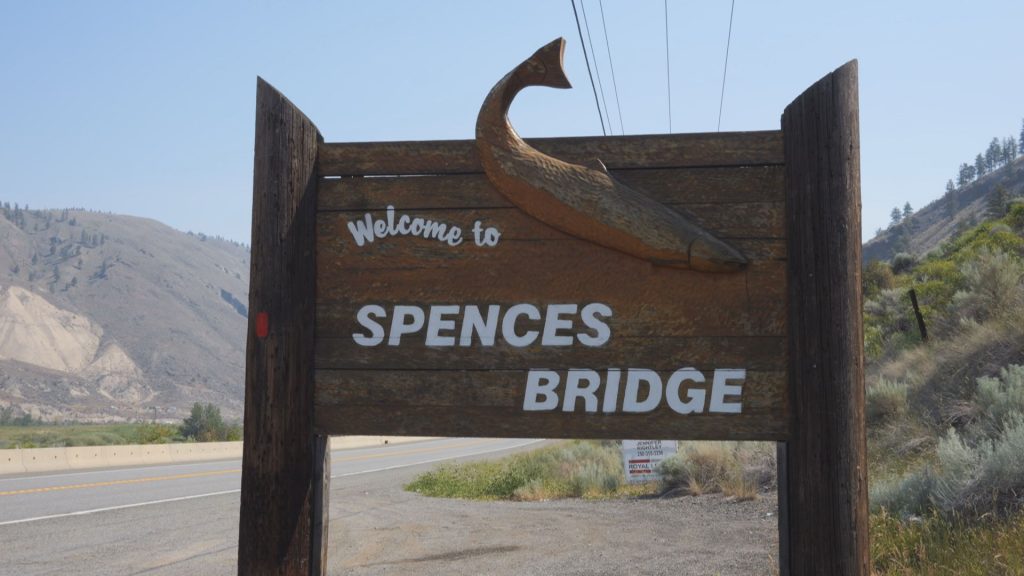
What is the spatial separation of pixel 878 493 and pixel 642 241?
5589 millimetres

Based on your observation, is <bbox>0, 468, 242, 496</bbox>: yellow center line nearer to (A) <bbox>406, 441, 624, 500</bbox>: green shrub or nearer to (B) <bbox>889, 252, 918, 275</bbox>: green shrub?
(A) <bbox>406, 441, 624, 500</bbox>: green shrub

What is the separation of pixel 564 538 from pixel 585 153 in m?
6.92

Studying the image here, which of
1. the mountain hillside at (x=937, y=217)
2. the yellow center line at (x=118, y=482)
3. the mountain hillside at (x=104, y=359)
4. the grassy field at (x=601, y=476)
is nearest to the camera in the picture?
the grassy field at (x=601, y=476)

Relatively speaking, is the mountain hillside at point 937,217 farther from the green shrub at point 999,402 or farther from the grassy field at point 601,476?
the green shrub at point 999,402

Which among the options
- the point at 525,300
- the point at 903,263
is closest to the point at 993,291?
the point at 525,300

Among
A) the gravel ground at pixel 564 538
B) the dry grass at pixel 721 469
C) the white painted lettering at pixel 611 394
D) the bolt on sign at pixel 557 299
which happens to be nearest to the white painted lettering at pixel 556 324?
the bolt on sign at pixel 557 299

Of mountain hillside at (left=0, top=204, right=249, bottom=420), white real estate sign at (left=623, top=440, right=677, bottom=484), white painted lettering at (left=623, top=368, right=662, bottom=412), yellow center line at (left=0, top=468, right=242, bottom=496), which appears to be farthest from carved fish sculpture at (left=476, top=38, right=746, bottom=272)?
mountain hillside at (left=0, top=204, right=249, bottom=420)

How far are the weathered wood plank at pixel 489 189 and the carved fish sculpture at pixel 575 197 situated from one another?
70 mm

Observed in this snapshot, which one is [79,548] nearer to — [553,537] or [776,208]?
[553,537]

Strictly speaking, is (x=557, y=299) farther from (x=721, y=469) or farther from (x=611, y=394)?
(x=721, y=469)

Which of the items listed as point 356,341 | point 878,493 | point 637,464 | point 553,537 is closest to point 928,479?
point 878,493

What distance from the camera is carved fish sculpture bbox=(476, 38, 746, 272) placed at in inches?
167

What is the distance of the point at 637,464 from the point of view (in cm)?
1523

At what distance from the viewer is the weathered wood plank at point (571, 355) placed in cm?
422
